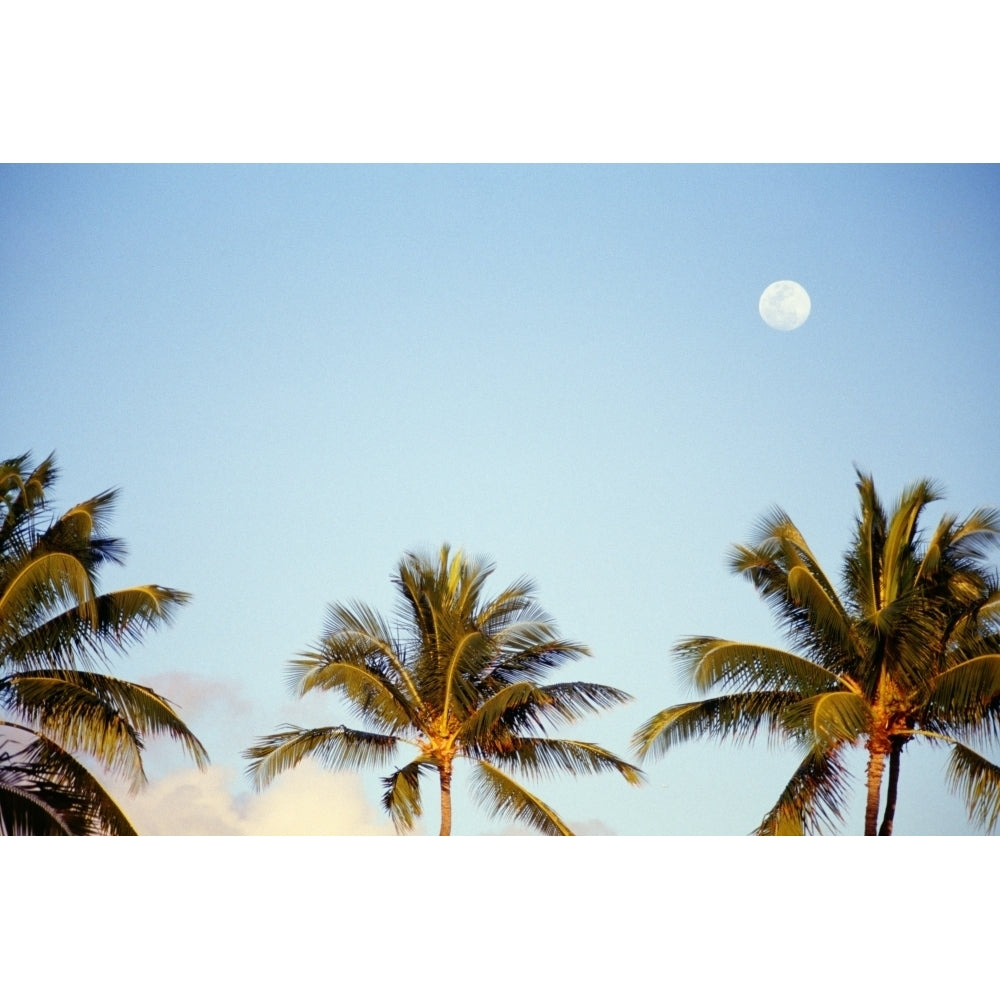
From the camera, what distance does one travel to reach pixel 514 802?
1395 cm

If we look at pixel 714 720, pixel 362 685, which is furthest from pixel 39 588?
pixel 714 720

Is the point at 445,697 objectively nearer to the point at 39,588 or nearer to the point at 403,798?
the point at 403,798

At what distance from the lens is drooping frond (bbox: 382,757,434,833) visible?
1422 centimetres

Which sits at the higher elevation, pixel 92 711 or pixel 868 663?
pixel 868 663

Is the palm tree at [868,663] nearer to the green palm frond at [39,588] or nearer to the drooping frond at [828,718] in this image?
the drooping frond at [828,718]

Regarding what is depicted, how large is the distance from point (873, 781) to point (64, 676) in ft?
26.4

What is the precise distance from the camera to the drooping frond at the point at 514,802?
13.6 metres

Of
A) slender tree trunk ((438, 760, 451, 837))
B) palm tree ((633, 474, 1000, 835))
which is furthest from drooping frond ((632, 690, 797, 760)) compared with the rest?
slender tree trunk ((438, 760, 451, 837))

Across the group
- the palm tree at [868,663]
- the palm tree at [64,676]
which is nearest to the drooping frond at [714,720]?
the palm tree at [868,663]

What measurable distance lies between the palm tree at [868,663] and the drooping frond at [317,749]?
2985mm

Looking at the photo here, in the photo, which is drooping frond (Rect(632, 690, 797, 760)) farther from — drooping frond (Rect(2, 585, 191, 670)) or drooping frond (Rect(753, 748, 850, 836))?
drooping frond (Rect(2, 585, 191, 670))

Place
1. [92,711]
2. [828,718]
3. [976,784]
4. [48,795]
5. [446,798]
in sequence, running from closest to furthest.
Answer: [48,795], [92,711], [828,718], [976,784], [446,798]
